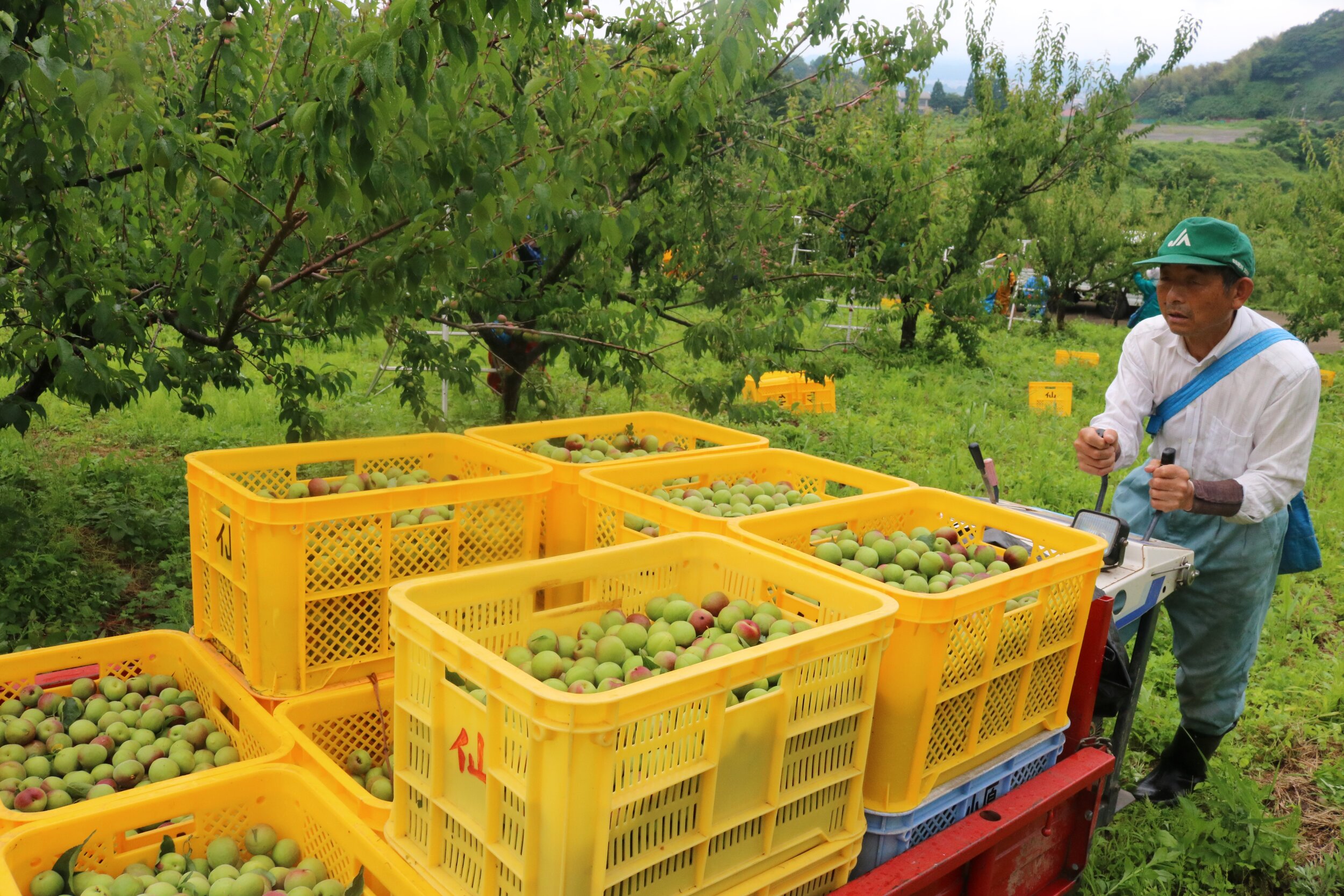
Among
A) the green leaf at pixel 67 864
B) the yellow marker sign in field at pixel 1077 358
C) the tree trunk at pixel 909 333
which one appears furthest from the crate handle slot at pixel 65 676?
the yellow marker sign in field at pixel 1077 358

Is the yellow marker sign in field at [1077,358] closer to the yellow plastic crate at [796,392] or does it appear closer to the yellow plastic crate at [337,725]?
the yellow plastic crate at [796,392]

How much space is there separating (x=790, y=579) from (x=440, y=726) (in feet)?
2.59

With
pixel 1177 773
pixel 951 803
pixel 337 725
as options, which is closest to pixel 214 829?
pixel 337 725

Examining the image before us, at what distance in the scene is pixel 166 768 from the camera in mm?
2256

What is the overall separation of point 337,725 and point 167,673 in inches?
24.1

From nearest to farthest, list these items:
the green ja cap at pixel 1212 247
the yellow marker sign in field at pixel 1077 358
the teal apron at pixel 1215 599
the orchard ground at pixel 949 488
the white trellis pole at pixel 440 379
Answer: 1. the green ja cap at pixel 1212 247
2. the teal apron at pixel 1215 599
3. the orchard ground at pixel 949 488
4. the white trellis pole at pixel 440 379
5. the yellow marker sign in field at pixel 1077 358

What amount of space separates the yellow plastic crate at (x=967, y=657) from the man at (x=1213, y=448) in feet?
2.39

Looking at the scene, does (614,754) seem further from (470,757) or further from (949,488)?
(949,488)

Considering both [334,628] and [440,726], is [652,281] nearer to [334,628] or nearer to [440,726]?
[334,628]

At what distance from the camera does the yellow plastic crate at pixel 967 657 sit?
1935 millimetres

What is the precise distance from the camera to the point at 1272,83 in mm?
90562

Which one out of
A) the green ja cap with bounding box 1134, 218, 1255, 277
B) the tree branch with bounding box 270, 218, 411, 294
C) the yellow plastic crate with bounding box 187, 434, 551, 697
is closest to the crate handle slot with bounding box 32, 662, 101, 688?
the yellow plastic crate with bounding box 187, 434, 551, 697

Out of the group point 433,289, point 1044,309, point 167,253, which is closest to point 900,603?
point 433,289

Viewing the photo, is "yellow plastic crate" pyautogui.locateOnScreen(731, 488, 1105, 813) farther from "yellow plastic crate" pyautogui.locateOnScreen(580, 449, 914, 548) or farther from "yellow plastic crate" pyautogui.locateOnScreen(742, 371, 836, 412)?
"yellow plastic crate" pyautogui.locateOnScreen(742, 371, 836, 412)
